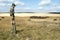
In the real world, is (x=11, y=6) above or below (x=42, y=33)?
above

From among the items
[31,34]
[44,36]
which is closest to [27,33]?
[31,34]

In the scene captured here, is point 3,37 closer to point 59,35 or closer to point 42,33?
point 42,33

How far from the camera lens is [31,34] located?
926 inches

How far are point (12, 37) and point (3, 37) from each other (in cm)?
107

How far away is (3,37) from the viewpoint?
22422 millimetres

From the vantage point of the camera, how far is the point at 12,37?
73.6 ft

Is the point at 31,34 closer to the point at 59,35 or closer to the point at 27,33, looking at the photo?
the point at 27,33

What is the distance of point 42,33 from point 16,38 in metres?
3.89

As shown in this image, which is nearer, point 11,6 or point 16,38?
point 16,38

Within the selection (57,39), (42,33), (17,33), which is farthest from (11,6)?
(57,39)

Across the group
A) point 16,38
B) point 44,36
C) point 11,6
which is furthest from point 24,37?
point 11,6

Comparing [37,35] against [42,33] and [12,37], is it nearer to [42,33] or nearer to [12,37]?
[42,33]

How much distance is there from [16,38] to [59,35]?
5.56 meters

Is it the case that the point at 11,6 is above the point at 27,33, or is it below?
above
